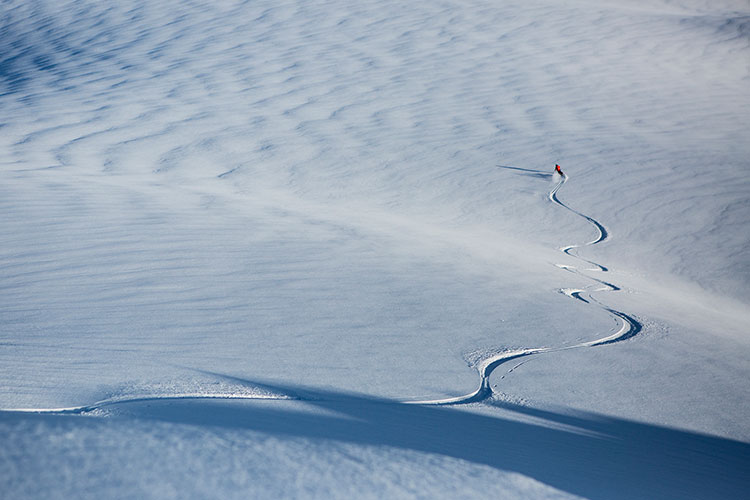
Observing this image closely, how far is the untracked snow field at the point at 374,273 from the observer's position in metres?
1.95

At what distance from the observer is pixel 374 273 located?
4059 millimetres

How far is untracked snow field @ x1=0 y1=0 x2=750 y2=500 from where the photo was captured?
195cm

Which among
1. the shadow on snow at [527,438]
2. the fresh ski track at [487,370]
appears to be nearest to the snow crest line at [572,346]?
the fresh ski track at [487,370]

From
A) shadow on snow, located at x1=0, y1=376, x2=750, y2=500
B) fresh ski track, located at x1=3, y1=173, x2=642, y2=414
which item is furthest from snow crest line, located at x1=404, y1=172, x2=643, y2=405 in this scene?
shadow on snow, located at x1=0, y1=376, x2=750, y2=500

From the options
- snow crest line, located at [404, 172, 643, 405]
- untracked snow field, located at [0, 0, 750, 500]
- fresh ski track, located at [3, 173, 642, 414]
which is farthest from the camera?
snow crest line, located at [404, 172, 643, 405]

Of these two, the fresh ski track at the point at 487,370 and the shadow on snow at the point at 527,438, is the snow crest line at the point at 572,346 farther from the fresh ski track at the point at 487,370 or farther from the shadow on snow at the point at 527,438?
the shadow on snow at the point at 527,438

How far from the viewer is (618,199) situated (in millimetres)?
6559

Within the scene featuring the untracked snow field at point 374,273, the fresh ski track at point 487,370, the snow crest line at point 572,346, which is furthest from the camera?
the snow crest line at point 572,346

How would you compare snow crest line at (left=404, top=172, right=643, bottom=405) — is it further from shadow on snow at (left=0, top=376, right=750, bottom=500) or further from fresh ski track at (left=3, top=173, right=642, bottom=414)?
shadow on snow at (left=0, top=376, right=750, bottom=500)

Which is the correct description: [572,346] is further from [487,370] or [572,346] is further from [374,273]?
[374,273]

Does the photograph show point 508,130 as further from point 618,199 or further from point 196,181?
point 196,181

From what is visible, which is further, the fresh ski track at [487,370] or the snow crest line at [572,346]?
the snow crest line at [572,346]

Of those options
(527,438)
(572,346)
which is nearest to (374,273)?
(572,346)

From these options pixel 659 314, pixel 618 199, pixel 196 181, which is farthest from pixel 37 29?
pixel 659 314
